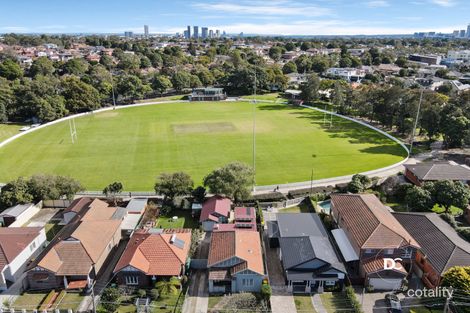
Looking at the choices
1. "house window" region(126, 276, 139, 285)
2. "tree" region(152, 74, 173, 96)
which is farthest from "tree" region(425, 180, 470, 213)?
"tree" region(152, 74, 173, 96)

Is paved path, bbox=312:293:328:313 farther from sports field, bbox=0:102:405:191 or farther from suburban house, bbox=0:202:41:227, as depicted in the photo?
suburban house, bbox=0:202:41:227

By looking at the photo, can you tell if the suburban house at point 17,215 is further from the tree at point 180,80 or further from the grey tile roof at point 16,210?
the tree at point 180,80

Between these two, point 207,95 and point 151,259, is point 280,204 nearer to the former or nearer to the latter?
point 151,259

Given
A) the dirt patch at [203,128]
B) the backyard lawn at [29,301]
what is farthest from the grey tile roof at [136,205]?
the dirt patch at [203,128]

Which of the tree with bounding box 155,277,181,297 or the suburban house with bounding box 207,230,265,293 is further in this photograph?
the suburban house with bounding box 207,230,265,293

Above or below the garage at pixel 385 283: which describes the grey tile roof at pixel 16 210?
above
